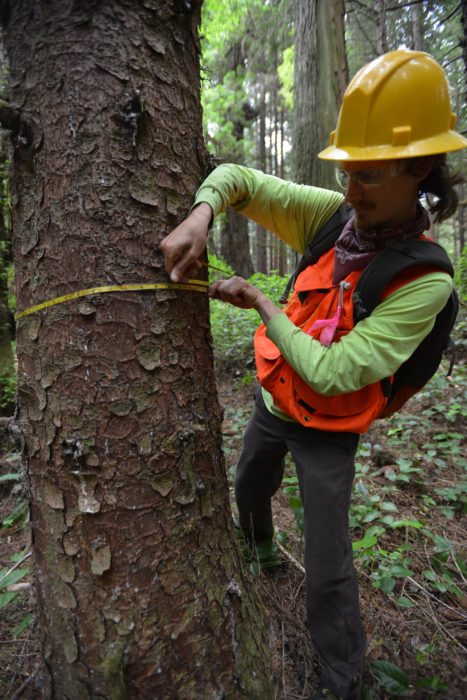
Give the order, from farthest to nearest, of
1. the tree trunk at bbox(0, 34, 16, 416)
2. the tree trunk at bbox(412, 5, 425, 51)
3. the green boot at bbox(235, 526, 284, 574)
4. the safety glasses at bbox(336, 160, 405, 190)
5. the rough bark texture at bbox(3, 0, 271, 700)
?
the tree trunk at bbox(412, 5, 425, 51), the tree trunk at bbox(0, 34, 16, 416), the green boot at bbox(235, 526, 284, 574), the safety glasses at bbox(336, 160, 405, 190), the rough bark texture at bbox(3, 0, 271, 700)

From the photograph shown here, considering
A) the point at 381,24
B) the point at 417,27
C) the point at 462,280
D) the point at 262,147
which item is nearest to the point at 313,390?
the point at 462,280

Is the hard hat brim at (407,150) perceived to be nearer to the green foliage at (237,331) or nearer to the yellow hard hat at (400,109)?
the yellow hard hat at (400,109)

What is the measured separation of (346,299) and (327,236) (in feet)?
1.35

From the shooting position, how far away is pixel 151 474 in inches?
50.4

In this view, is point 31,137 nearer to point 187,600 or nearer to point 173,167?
point 173,167

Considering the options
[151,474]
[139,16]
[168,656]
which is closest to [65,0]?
[139,16]

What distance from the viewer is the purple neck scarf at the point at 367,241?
5.00 ft

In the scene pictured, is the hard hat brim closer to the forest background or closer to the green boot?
the forest background

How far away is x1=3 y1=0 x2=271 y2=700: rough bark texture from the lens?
1.23m

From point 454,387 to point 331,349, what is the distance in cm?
387

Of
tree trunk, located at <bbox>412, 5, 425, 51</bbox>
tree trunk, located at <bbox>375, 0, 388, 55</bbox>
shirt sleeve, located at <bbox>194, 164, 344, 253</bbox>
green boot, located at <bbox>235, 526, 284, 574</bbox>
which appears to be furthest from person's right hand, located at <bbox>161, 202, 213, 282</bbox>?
tree trunk, located at <bbox>412, 5, 425, 51</bbox>

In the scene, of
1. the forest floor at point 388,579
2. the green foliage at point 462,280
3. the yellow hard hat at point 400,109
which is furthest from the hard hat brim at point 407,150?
the green foliage at point 462,280

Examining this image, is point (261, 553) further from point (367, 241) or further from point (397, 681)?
point (367, 241)

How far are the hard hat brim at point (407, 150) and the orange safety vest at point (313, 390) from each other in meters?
0.38
